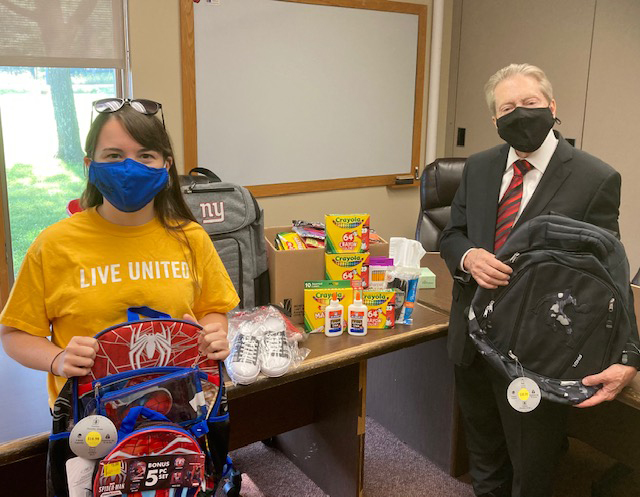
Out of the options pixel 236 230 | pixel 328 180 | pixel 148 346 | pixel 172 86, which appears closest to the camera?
pixel 148 346

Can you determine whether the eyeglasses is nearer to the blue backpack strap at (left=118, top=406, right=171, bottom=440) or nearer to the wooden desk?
the blue backpack strap at (left=118, top=406, right=171, bottom=440)

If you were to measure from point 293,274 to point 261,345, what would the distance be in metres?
0.34

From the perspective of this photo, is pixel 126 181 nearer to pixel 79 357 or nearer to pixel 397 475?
pixel 79 357

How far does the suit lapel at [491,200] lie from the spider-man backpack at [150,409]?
846 mm

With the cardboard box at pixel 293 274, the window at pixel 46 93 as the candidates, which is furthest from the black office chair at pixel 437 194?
the window at pixel 46 93

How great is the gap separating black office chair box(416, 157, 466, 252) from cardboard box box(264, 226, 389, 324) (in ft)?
3.87

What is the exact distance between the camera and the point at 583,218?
61.8 inches

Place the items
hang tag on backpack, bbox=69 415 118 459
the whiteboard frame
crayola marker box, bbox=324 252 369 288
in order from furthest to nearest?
the whiteboard frame
crayola marker box, bbox=324 252 369 288
hang tag on backpack, bbox=69 415 118 459

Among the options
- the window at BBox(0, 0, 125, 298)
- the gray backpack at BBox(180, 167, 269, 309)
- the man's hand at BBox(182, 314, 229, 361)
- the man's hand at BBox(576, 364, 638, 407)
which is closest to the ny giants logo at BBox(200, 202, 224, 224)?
the gray backpack at BBox(180, 167, 269, 309)

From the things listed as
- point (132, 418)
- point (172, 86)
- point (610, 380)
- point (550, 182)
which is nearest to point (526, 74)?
point (550, 182)

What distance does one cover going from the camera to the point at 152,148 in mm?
1336

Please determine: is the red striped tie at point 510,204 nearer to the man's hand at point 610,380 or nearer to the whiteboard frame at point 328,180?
the man's hand at point 610,380

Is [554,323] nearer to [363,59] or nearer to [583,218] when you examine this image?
[583,218]

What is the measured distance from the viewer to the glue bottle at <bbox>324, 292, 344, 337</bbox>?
1.88 metres
